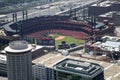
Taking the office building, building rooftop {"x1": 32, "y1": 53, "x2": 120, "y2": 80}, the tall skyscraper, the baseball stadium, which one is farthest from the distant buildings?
the office building

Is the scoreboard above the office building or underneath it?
underneath

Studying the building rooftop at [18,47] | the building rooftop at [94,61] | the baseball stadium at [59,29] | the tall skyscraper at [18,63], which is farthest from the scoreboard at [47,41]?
the tall skyscraper at [18,63]

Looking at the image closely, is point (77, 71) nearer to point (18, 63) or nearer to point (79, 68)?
point (79, 68)

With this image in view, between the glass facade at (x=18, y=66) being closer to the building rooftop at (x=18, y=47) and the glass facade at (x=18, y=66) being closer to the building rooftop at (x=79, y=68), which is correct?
the building rooftop at (x=18, y=47)

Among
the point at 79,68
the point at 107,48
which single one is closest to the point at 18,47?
the point at 79,68

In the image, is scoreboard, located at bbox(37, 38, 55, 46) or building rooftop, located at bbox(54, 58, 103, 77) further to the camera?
scoreboard, located at bbox(37, 38, 55, 46)

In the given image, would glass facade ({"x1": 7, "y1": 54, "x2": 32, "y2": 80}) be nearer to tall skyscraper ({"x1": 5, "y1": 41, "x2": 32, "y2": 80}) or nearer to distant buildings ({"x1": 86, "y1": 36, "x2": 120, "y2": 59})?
tall skyscraper ({"x1": 5, "y1": 41, "x2": 32, "y2": 80})

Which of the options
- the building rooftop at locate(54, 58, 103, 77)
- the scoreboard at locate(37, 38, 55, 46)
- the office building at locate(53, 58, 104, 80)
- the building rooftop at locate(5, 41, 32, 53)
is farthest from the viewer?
the scoreboard at locate(37, 38, 55, 46)

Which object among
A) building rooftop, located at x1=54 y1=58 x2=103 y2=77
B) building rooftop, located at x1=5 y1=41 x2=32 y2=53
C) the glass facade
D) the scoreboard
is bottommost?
the scoreboard

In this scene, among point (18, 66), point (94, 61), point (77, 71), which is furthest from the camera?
point (94, 61)

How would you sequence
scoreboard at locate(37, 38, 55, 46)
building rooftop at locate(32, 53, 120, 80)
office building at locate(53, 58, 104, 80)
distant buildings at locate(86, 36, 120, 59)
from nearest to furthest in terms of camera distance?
office building at locate(53, 58, 104, 80) < building rooftop at locate(32, 53, 120, 80) < distant buildings at locate(86, 36, 120, 59) < scoreboard at locate(37, 38, 55, 46)
